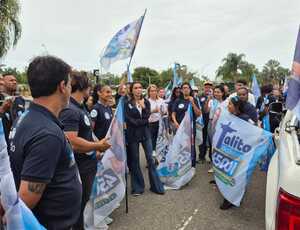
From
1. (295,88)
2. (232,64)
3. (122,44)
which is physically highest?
(122,44)

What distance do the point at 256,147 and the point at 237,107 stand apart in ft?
3.16

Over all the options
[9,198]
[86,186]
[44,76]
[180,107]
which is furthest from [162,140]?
[9,198]

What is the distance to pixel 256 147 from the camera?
13.5 feet

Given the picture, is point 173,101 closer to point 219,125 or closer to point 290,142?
point 219,125

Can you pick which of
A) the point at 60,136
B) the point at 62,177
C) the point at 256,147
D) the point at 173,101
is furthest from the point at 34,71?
the point at 173,101

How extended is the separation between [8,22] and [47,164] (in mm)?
18882

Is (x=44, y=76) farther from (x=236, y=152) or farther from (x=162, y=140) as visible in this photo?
(x=162, y=140)

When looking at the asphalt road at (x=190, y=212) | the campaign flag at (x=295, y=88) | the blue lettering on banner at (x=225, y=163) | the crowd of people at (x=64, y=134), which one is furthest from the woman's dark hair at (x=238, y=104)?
the campaign flag at (x=295, y=88)

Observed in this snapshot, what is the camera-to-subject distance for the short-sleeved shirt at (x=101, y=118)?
421cm

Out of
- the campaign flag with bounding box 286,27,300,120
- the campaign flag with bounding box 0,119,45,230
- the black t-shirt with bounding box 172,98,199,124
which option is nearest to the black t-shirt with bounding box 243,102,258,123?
the black t-shirt with bounding box 172,98,199,124

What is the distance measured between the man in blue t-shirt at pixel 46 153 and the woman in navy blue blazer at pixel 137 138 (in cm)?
314

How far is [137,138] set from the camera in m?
5.07

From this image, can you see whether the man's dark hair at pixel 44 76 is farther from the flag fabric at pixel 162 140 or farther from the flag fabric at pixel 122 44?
the flag fabric at pixel 162 140

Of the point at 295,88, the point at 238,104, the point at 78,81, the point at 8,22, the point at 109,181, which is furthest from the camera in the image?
the point at 8,22
